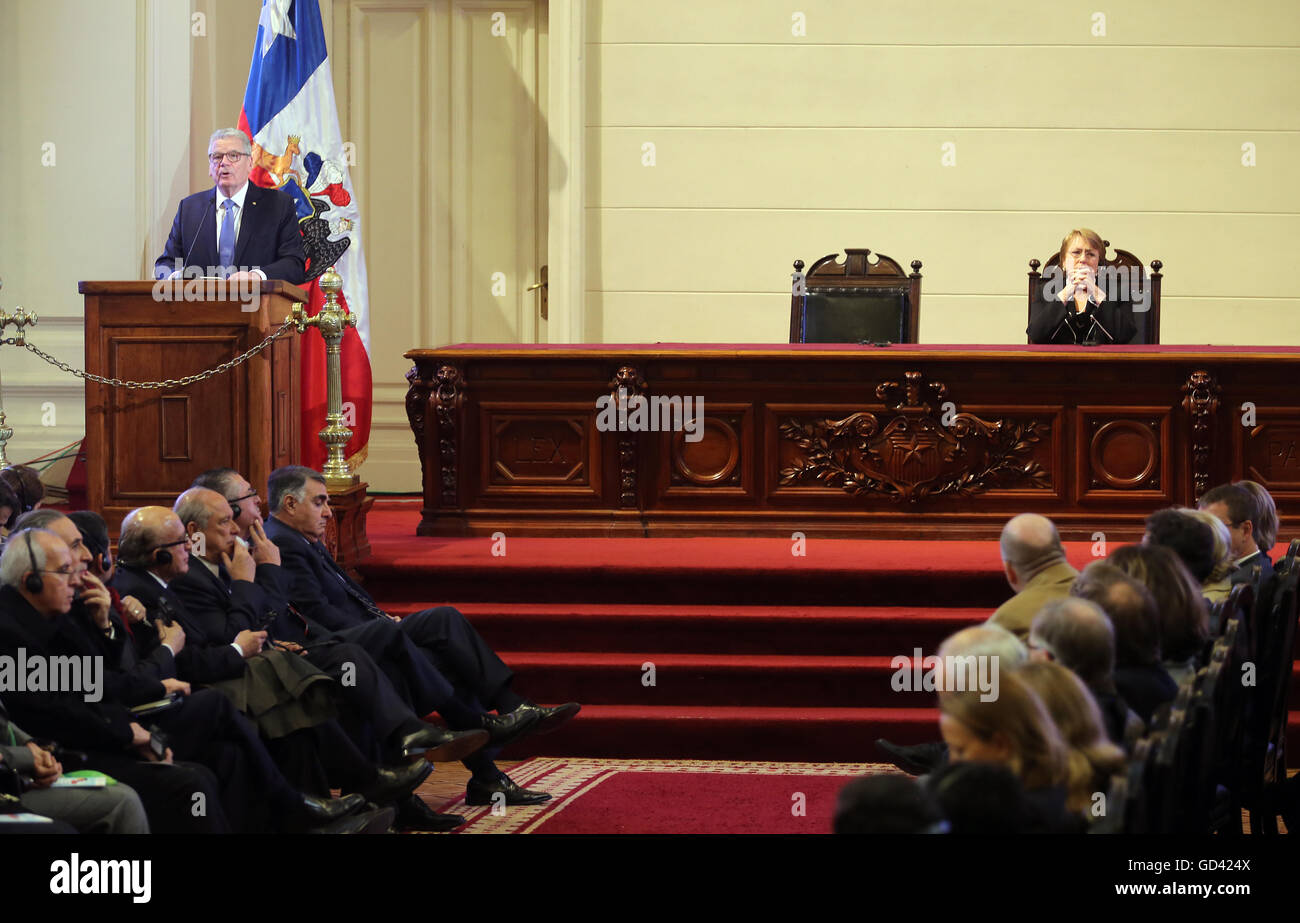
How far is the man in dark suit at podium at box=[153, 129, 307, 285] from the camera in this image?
6.23 metres

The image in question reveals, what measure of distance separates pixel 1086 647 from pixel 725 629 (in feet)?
9.31

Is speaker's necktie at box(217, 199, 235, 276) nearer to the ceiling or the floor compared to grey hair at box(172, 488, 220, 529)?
nearer to the ceiling

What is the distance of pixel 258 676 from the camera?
3.92 metres

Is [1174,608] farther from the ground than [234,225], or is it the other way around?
[234,225]

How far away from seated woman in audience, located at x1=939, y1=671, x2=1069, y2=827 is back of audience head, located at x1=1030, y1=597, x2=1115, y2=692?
1.78 feet

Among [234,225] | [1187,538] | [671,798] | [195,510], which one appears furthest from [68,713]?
[234,225]

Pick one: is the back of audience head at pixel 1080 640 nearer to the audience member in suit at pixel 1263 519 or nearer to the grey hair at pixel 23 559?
the audience member in suit at pixel 1263 519

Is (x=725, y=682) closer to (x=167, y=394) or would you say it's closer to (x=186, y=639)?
(x=186, y=639)

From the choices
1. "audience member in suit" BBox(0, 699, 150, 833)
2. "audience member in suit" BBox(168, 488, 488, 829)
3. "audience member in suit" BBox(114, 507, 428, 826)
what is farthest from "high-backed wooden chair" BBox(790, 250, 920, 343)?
"audience member in suit" BBox(0, 699, 150, 833)

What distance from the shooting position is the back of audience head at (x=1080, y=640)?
271 cm

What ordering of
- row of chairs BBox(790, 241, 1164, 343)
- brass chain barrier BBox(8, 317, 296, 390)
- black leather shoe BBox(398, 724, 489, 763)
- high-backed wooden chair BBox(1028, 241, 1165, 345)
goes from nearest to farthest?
black leather shoe BBox(398, 724, 489, 763) → brass chain barrier BBox(8, 317, 296, 390) → high-backed wooden chair BBox(1028, 241, 1165, 345) → row of chairs BBox(790, 241, 1164, 343)

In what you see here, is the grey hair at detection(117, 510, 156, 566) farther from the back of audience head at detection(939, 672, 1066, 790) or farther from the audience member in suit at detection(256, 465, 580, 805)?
the back of audience head at detection(939, 672, 1066, 790)

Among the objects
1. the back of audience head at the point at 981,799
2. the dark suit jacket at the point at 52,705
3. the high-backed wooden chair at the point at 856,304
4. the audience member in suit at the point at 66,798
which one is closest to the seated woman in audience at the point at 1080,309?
the high-backed wooden chair at the point at 856,304

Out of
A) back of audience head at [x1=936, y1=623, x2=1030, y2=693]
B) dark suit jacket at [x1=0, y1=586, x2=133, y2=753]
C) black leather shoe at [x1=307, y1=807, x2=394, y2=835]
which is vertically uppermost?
back of audience head at [x1=936, y1=623, x2=1030, y2=693]
